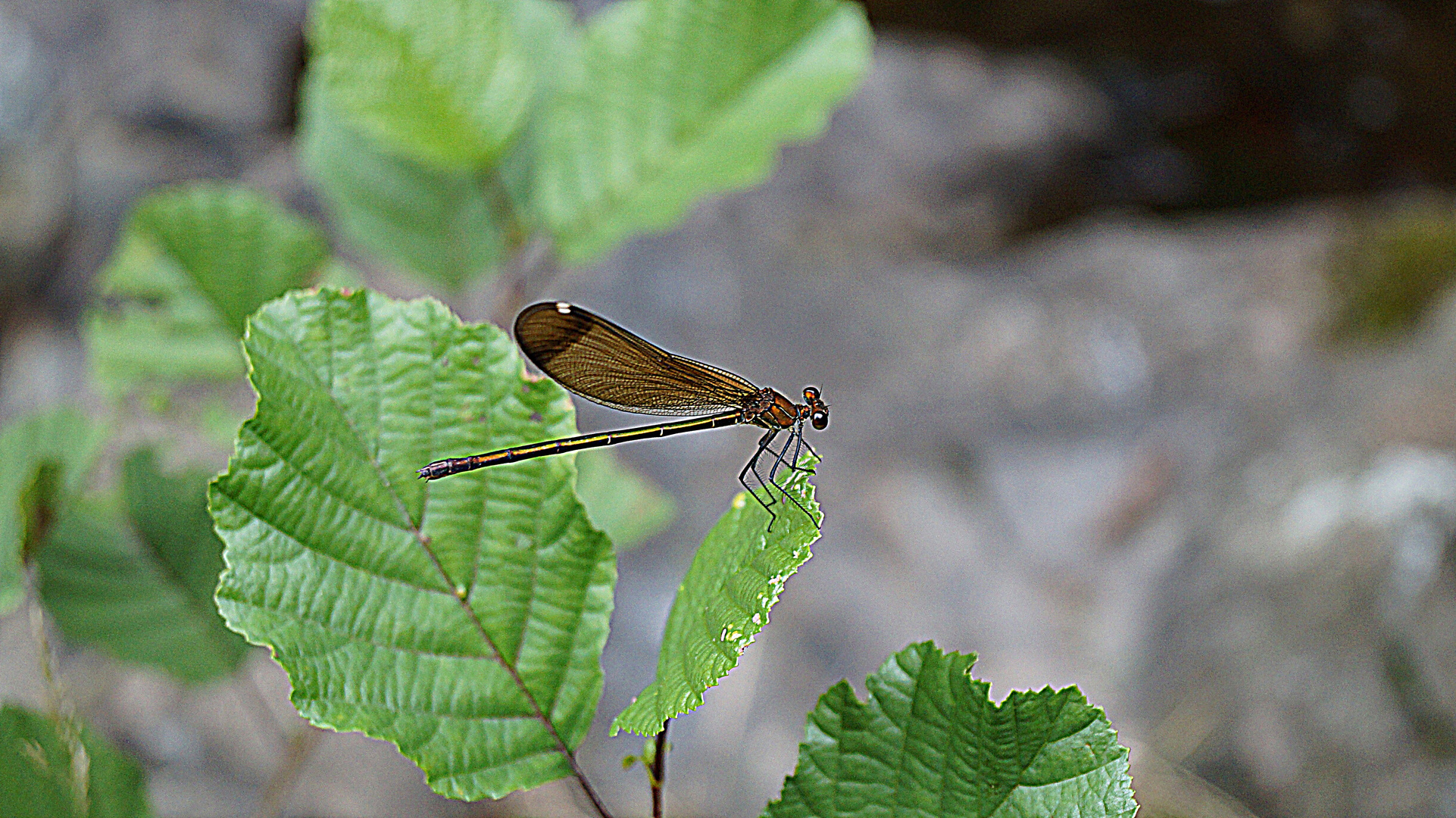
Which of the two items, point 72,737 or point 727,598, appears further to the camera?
point 72,737

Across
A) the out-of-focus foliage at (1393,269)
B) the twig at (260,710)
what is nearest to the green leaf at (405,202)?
the twig at (260,710)

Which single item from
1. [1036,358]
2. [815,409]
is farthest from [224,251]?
[1036,358]

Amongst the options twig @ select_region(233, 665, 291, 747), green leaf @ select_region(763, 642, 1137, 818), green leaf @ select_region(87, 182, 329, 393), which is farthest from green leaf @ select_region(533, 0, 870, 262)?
twig @ select_region(233, 665, 291, 747)

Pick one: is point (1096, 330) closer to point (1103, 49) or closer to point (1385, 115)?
point (1103, 49)

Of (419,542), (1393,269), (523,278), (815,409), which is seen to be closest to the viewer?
(419,542)

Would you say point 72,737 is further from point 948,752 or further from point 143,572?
point 948,752

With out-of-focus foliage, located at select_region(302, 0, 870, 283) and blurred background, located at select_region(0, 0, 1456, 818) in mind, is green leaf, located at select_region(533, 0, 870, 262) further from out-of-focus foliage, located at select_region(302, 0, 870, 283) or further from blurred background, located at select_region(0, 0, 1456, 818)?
blurred background, located at select_region(0, 0, 1456, 818)

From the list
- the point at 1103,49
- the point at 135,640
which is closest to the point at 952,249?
the point at 1103,49
